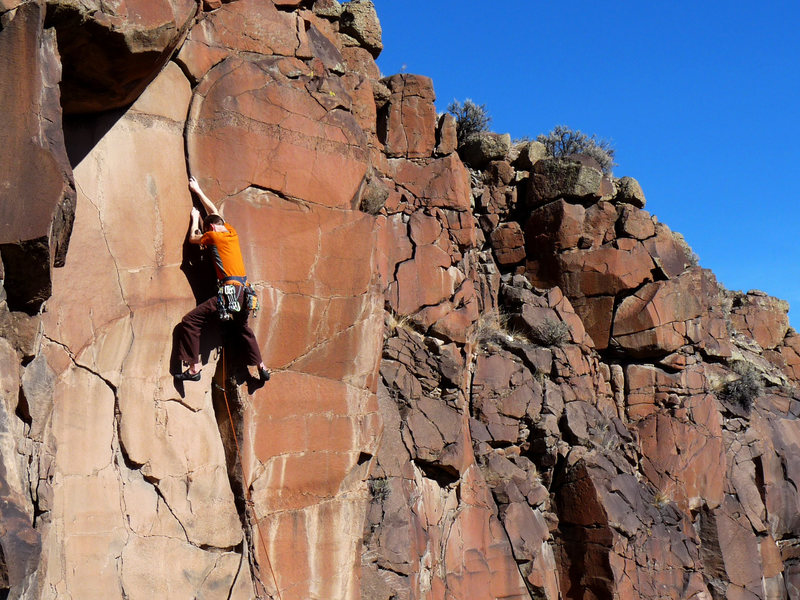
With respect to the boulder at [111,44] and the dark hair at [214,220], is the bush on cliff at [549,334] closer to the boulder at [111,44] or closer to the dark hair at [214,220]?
the dark hair at [214,220]

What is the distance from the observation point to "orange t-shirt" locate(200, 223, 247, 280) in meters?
8.95

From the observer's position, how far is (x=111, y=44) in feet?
26.3

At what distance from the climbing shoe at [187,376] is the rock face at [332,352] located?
12 centimetres

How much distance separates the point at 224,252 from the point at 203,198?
0.71 meters

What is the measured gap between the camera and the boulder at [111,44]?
25.3ft

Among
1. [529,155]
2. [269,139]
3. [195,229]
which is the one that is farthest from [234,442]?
[529,155]

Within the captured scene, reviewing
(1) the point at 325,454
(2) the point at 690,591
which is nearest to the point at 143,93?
(1) the point at 325,454

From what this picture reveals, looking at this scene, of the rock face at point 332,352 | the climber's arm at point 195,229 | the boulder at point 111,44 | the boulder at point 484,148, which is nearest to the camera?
the boulder at point 111,44

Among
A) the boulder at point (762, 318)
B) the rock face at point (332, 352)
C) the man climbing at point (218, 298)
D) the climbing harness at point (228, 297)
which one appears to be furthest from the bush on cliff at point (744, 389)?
the climbing harness at point (228, 297)

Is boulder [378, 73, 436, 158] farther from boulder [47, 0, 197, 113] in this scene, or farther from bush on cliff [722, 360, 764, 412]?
bush on cliff [722, 360, 764, 412]

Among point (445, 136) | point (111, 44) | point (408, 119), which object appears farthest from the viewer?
point (445, 136)

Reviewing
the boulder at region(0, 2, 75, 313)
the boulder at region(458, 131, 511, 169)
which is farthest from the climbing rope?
the boulder at region(458, 131, 511, 169)

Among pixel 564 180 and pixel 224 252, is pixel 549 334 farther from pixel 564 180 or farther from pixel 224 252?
pixel 224 252

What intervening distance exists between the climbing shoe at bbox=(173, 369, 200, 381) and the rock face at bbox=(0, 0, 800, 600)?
0.12 meters
